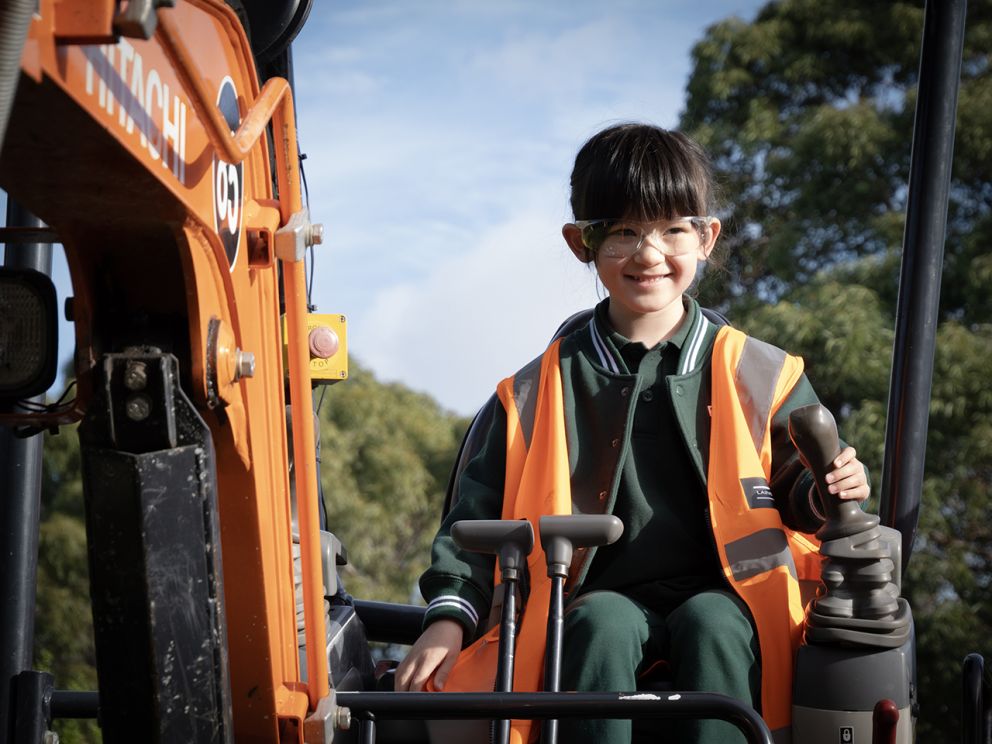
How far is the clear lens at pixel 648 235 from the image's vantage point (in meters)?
2.62

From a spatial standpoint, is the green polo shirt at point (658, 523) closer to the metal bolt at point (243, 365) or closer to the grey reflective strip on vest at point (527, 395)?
the grey reflective strip on vest at point (527, 395)

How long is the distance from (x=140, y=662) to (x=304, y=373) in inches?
18.1

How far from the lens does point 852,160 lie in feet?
31.8

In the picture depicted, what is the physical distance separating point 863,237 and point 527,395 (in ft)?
24.9

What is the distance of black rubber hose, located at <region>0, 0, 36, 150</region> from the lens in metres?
1.04

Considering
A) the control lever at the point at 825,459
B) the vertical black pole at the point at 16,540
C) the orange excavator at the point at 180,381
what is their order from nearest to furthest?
the orange excavator at the point at 180,381 → the control lever at the point at 825,459 → the vertical black pole at the point at 16,540

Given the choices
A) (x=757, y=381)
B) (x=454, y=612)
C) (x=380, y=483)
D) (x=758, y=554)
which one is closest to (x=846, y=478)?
(x=758, y=554)

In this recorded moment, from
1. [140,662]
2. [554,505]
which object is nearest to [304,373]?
[140,662]

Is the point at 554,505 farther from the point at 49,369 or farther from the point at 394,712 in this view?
the point at 49,369

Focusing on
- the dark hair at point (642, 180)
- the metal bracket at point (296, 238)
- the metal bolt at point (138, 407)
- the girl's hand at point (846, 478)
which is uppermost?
the dark hair at point (642, 180)

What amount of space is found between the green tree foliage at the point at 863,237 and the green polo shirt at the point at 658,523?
4.37 m

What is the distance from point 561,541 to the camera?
7.00ft

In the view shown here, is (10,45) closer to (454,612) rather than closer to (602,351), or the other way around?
(454,612)

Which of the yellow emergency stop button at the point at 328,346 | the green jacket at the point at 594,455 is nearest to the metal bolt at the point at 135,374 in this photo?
the green jacket at the point at 594,455
